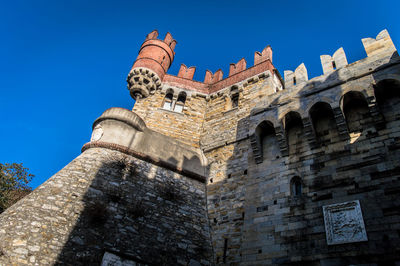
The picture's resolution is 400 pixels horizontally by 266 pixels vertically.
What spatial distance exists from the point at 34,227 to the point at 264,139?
6747mm

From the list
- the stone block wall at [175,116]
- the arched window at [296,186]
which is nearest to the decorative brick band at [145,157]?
the stone block wall at [175,116]

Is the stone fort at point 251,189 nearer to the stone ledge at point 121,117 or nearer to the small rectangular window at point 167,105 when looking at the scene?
the stone ledge at point 121,117

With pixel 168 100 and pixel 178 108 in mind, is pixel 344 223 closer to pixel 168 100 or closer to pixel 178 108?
pixel 178 108

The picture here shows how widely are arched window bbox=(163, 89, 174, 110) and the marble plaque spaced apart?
890 centimetres

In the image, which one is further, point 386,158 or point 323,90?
point 323,90

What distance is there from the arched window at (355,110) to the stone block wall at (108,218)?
4.96 meters

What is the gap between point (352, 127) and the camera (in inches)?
323

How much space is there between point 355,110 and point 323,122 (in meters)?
0.87

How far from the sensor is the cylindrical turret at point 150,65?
14328mm

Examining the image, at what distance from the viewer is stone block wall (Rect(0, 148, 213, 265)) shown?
6695mm

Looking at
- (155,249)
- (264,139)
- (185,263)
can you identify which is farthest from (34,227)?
(264,139)

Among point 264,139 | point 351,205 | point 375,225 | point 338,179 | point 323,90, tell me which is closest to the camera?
point 375,225

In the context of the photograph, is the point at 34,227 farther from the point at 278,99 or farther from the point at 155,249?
the point at 278,99

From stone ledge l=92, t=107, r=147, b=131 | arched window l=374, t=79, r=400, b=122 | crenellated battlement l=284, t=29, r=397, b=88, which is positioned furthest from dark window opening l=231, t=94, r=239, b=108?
arched window l=374, t=79, r=400, b=122
